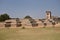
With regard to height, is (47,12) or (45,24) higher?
(47,12)

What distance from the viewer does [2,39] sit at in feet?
49.3

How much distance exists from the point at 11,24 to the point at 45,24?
7.26 m

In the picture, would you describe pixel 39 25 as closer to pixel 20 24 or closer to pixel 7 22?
pixel 20 24

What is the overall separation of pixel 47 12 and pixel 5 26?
14.4 m

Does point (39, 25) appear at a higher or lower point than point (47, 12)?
lower

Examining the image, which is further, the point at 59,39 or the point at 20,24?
the point at 20,24

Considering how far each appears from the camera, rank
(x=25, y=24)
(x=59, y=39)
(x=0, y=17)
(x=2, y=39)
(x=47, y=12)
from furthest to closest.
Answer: (x=0, y=17), (x=47, y=12), (x=25, y=24), (x=2, y=39), (x=59, y=39)

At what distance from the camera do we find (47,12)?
136 ft

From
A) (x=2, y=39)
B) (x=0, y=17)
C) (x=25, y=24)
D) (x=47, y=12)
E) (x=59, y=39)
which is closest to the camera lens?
(x=59, y=39)

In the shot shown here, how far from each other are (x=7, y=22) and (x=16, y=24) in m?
2.83

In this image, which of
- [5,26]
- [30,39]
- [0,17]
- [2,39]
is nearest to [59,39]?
[30,39]

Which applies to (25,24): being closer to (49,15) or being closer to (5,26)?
(5,26)

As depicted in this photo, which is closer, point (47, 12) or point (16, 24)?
point (16, 24)

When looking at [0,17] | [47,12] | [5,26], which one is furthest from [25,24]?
[0,17]
